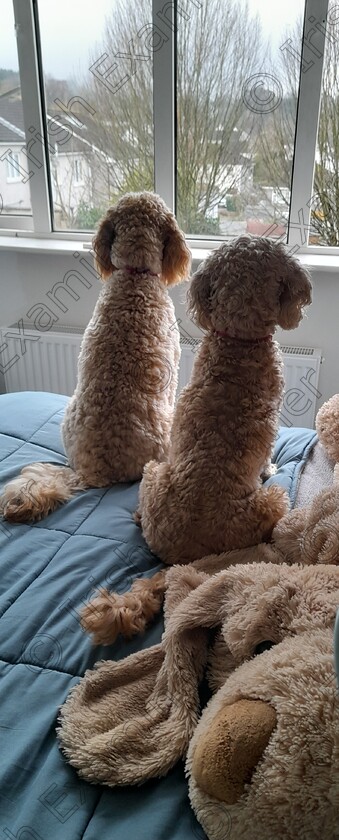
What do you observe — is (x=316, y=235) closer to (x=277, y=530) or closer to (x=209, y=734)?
(x=277, y=530)

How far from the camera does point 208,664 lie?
0.93 m

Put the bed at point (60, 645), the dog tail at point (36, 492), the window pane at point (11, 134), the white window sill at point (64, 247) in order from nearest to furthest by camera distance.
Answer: the bed at point (60, 645) → the dog tail at point (36, 492) → the white window sill at point (64, 247) → the window pane at point (11, 134)

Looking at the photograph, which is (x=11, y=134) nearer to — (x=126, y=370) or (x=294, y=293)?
(x=126, y=370)

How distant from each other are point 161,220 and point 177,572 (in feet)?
3.11

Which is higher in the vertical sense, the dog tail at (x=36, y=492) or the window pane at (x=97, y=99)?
the window pane at (x=97, y=99)

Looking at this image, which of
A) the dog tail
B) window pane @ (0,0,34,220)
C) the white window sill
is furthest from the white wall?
the dog tail

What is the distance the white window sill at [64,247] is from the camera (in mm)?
2145

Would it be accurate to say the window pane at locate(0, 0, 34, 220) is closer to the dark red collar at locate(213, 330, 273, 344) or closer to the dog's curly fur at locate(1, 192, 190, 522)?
the dog's curly fur at locate(1, 192, 190, 522)

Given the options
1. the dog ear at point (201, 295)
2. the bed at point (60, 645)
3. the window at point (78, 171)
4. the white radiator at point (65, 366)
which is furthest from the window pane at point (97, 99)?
the dog ear at point (201, 295)

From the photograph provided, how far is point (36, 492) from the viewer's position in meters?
1.39

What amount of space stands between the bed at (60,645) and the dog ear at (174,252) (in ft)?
1.74

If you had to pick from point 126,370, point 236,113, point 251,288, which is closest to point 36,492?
point 126,370

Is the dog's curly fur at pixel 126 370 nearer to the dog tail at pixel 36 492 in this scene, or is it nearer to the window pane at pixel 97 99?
the dog tail at pixel 36 492

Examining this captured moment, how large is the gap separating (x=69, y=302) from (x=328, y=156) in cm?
109
